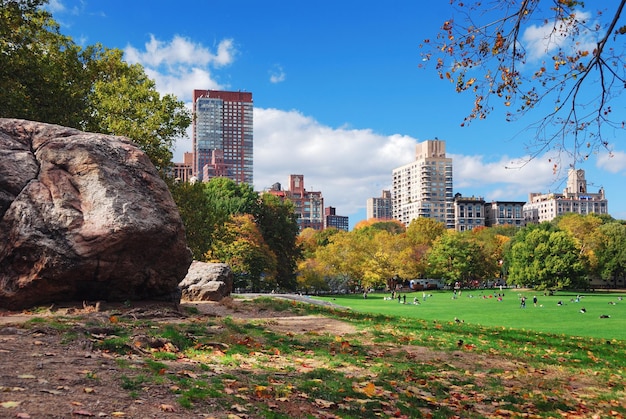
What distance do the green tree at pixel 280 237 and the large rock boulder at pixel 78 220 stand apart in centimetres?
5084

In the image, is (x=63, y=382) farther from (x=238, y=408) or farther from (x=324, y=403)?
(x=324, y=403)

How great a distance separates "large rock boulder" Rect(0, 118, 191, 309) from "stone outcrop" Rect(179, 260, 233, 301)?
276 inches

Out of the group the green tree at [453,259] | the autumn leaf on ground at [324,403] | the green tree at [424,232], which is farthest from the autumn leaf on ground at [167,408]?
the green tree at [424,232]

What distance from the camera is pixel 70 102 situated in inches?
1129

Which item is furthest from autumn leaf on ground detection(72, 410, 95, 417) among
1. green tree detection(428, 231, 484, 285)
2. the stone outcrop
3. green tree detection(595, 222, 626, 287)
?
green tree detection(595, 222, 626, 287)

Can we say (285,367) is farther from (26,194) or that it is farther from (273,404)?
(26,194)

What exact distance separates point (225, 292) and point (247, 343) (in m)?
13.3

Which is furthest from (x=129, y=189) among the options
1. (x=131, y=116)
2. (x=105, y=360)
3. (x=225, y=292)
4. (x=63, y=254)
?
(x=131, y=116)

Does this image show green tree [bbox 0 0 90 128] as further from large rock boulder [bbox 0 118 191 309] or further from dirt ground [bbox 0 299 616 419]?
dirt ground [bbox 0 299 616 419]

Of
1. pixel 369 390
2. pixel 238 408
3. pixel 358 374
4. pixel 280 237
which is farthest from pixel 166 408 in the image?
pixel 280 237

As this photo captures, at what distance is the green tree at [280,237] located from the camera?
6850cm

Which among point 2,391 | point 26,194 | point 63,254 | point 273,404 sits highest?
point 26,194

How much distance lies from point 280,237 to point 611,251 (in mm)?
65184

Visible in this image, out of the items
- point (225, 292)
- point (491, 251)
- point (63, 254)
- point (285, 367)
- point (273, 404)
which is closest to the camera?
point (273, 404)
